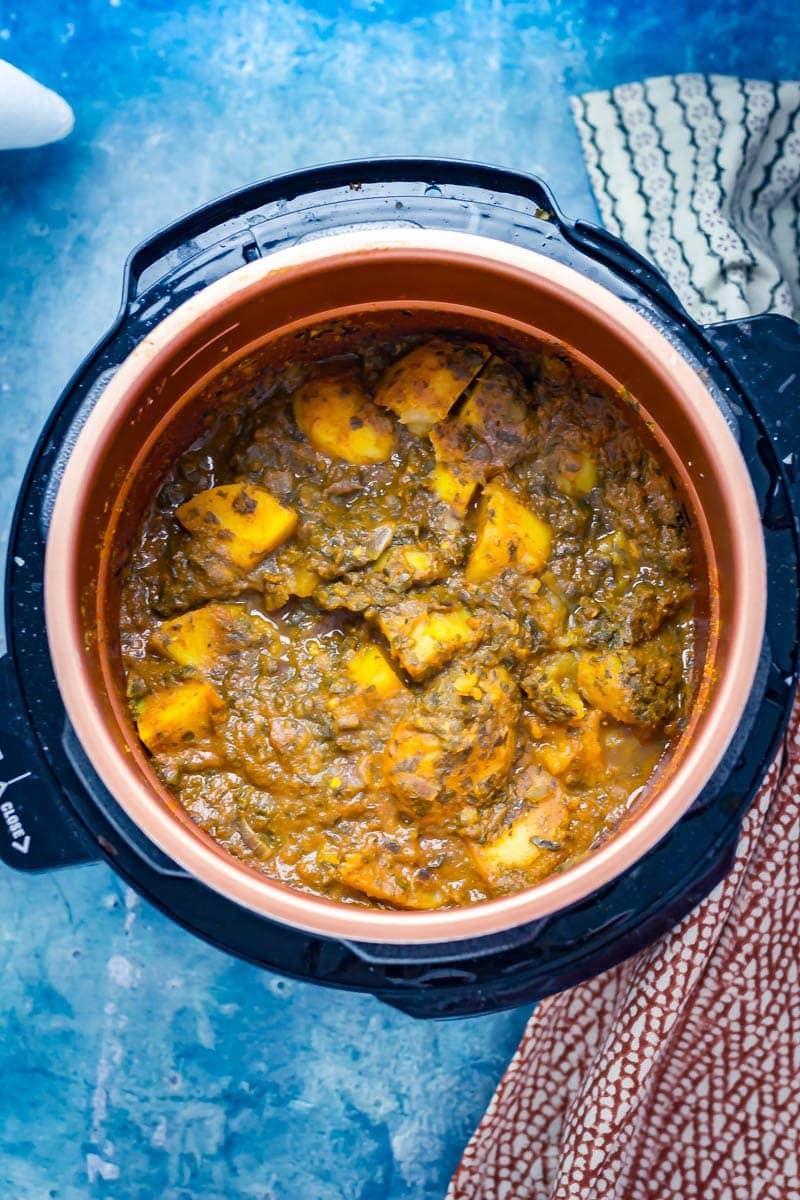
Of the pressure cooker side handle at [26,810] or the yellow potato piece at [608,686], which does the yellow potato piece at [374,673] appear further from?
the pressure cooker side handle at [26,810]

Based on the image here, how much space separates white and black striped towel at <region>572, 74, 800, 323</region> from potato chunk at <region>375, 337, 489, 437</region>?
0.51 metres

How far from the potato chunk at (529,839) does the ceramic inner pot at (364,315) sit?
80mm

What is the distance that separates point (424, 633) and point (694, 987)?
0.71 meters

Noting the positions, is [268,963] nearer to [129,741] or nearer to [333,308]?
[129,741]

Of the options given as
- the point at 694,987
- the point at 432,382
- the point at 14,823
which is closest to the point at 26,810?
the point at 14,823

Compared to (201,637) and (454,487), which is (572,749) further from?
(201,637)

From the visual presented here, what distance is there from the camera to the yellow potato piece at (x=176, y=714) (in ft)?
4.37

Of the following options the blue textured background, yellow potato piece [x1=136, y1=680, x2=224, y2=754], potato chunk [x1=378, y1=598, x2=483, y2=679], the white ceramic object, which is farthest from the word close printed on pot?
the white ceramic object

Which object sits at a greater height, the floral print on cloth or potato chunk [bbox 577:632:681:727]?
potato chunk [bbox 577:632:681:727]

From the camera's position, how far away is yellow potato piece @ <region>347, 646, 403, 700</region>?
133 cm

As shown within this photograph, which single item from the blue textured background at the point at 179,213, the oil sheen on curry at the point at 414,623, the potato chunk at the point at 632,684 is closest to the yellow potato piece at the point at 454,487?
the oil sheen on curry at the point at 414,623

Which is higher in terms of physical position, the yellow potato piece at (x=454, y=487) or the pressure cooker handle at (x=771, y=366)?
the pressure cooker handle at (x=771, y=366)

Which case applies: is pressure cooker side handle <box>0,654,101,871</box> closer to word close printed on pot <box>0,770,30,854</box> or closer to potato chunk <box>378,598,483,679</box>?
word close printed on pot <box>0,770,30,854</box>

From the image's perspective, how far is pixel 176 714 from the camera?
1335 mm
